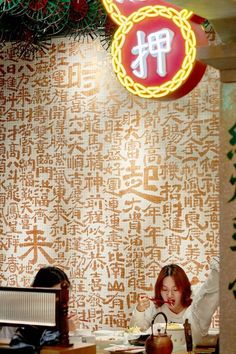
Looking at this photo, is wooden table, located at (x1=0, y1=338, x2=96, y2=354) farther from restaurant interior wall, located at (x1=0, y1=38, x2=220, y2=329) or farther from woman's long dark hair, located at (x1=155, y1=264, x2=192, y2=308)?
restaurant interior wall, located at (x1=0, y1=38, x2=220, y2=329)

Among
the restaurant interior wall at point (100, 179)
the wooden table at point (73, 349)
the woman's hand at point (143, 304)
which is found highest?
the restaurant interior wall at point (100, 179)

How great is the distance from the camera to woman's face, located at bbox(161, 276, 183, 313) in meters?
6.18

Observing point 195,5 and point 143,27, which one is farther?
point 143,27

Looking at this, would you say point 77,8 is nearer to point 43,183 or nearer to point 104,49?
point 104,49

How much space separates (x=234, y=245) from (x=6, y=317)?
1.45 metres

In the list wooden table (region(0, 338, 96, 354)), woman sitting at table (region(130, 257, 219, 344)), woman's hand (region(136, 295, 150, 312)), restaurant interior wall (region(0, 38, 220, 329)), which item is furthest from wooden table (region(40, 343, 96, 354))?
restaurant interior wall (region(0, 38, 220, 329))

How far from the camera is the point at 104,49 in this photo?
23.3 ft

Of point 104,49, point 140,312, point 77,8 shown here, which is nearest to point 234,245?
point 140,312

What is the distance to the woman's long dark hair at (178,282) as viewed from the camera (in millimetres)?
6215

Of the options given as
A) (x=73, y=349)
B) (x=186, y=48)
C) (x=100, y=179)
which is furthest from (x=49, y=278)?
(x=186, y=48)

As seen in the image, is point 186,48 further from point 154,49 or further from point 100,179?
point 100,179

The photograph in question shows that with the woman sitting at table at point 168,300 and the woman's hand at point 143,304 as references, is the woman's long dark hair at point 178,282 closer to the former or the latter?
the woman sitting at table at point 168,300

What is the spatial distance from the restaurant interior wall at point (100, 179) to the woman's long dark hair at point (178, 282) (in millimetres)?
368

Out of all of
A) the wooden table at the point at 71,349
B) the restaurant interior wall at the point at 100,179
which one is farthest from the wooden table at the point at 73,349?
the restaurant interior wall at the point at 100,179
